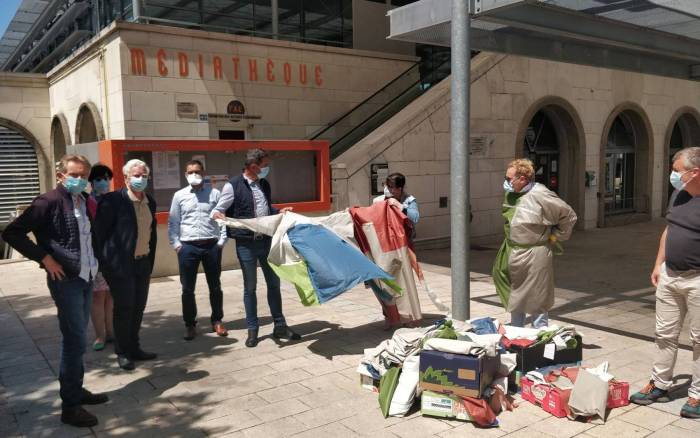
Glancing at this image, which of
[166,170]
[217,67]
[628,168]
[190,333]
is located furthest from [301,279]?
[628,168]

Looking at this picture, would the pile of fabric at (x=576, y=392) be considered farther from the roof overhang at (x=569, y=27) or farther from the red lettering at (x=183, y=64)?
the red lettering at (x=183, y=64)

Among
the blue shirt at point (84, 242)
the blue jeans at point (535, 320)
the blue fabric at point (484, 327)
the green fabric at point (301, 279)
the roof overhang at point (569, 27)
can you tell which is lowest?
the blue jeans at point (535, 320)

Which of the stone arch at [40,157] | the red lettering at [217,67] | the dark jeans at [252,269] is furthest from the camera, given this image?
the stone arch at [40,157]

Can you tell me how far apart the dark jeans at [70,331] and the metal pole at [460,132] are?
3120mm

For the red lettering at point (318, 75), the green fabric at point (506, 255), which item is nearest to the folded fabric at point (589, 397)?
the green fabric at point (506, 255)

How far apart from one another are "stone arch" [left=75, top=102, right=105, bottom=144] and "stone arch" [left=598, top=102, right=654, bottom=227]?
497 inches

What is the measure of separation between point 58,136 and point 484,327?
14259 mm

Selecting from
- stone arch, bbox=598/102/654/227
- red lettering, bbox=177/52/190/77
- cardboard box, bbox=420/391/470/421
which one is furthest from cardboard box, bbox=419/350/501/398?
stone arch, bbox=598/102/654/227

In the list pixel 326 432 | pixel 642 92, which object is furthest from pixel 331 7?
pixel 326 432

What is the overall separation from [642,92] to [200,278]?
→ 542 inches

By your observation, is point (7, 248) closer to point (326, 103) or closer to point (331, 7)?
point (326, 103)

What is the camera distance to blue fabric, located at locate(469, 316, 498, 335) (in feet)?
15.7

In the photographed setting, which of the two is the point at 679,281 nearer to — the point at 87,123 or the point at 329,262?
the point at 329,262

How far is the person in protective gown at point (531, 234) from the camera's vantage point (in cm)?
515
